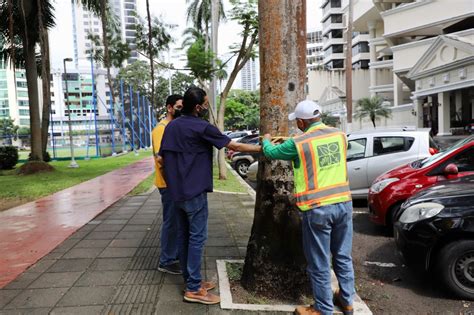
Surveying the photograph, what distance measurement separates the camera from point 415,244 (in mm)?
4242

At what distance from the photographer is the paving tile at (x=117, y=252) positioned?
5.20 meters

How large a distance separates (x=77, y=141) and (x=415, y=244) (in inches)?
1521

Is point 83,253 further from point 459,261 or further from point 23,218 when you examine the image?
point 459,261

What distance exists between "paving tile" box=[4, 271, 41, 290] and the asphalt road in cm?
342

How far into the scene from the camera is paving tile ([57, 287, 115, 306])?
375 centimetres

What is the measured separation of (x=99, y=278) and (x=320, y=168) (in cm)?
265

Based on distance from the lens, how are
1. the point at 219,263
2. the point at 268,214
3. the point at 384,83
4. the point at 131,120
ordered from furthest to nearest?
1. the point at 384,83
2. the point at 131,120
3. the point at 219,263
4. the point at 268,214

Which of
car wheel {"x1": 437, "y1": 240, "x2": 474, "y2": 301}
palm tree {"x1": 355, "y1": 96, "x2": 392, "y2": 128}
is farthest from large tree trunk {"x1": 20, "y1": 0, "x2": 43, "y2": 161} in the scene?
palm tree {"x1": 355, "y1": 96, "x2": 392, "y2": 128}

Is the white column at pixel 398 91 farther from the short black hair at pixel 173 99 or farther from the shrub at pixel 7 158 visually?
the short black hair at pixel 173 99

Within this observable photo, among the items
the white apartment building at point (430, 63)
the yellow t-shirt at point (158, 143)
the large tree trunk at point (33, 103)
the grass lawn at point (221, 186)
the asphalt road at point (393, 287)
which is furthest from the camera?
the white apartment building at point (430, 63)

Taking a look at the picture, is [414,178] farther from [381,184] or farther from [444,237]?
[444,237]

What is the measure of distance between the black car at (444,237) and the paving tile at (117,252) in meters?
3.24

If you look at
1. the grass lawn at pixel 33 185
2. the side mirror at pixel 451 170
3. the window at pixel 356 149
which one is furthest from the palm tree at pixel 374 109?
the side mirror at pixel 451 170

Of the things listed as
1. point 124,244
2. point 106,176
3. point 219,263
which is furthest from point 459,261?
point 106,176
